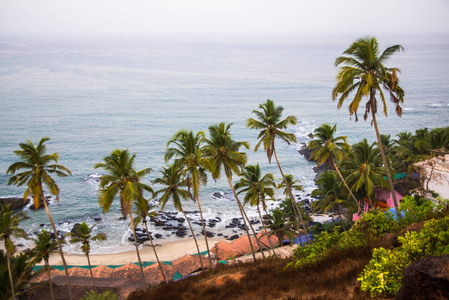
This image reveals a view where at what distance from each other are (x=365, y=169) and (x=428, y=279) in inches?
747

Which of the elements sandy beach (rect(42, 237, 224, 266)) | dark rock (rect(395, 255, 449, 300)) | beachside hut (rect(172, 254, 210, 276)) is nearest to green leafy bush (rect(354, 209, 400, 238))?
dark rock (rect(395, 255, 449, 300))

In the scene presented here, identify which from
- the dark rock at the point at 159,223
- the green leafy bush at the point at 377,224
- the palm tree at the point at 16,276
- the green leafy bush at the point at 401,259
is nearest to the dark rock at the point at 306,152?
the dark rock at the point at 159,223

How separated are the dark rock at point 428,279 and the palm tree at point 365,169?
17.9 metres

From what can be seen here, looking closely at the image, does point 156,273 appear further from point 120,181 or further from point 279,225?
point 120,181

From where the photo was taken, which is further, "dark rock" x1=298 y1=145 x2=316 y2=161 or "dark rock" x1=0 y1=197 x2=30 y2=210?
"dark rock" x1=298 y1=145 x2=316 y2=161

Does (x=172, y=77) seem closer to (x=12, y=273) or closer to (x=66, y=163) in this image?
(x=66, y=163)

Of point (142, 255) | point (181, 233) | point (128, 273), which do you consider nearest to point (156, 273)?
point (128, 273)

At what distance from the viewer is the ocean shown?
51000 millimetres

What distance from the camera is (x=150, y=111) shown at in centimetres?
9456

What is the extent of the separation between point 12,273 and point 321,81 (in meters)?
125

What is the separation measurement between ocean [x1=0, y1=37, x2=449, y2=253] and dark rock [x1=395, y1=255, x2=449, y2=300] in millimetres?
34591

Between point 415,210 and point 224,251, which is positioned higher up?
point 415,210

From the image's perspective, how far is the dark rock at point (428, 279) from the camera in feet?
26.7

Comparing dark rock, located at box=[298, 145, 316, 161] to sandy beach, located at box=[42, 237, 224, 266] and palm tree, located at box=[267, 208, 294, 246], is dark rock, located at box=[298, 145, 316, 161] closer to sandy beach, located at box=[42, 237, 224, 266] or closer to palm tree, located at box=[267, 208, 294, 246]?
sandy beach, located at box=[42, 237, 224, 266]
